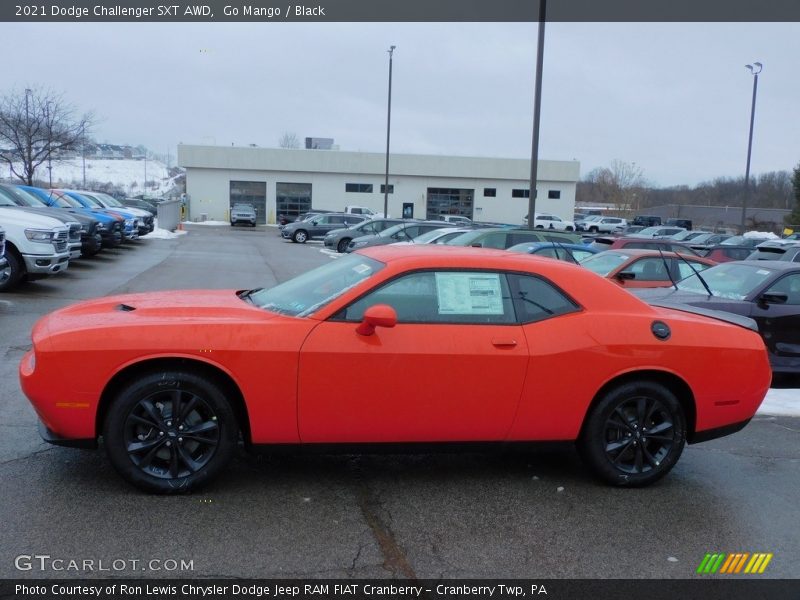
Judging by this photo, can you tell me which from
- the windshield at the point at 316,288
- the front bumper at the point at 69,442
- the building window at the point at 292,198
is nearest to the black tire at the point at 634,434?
the windshield at the point at 316,288

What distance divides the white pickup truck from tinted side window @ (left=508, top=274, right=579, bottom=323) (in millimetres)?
9903

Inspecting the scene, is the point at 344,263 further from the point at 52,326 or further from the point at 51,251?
the point at 51,251

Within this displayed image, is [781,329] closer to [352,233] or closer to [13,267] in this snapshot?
[13,267]

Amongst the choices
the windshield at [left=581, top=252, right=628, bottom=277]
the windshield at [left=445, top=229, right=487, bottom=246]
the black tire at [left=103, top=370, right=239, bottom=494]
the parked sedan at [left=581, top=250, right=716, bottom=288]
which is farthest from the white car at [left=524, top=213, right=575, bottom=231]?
the black tire at [left=103, top=370, right=239, bottom=494]

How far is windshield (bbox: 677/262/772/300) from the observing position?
8.38m

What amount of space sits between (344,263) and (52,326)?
2001 mm

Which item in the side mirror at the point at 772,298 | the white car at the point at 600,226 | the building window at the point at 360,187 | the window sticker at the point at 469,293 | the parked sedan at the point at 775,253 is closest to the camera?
the window sticker at the point at 469,293

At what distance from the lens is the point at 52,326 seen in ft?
13.9

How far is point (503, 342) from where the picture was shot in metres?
4.36

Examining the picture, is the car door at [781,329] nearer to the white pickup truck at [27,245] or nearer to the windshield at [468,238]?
the windshield at [468,238]

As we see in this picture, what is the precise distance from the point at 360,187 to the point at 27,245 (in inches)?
1877

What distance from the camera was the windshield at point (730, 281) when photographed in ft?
27.5

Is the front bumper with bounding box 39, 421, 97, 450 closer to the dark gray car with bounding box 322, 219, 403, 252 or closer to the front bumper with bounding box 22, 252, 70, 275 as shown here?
the front bumper with bounding box 22, 252, 70, 275

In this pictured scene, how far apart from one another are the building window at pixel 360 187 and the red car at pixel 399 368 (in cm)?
5412
